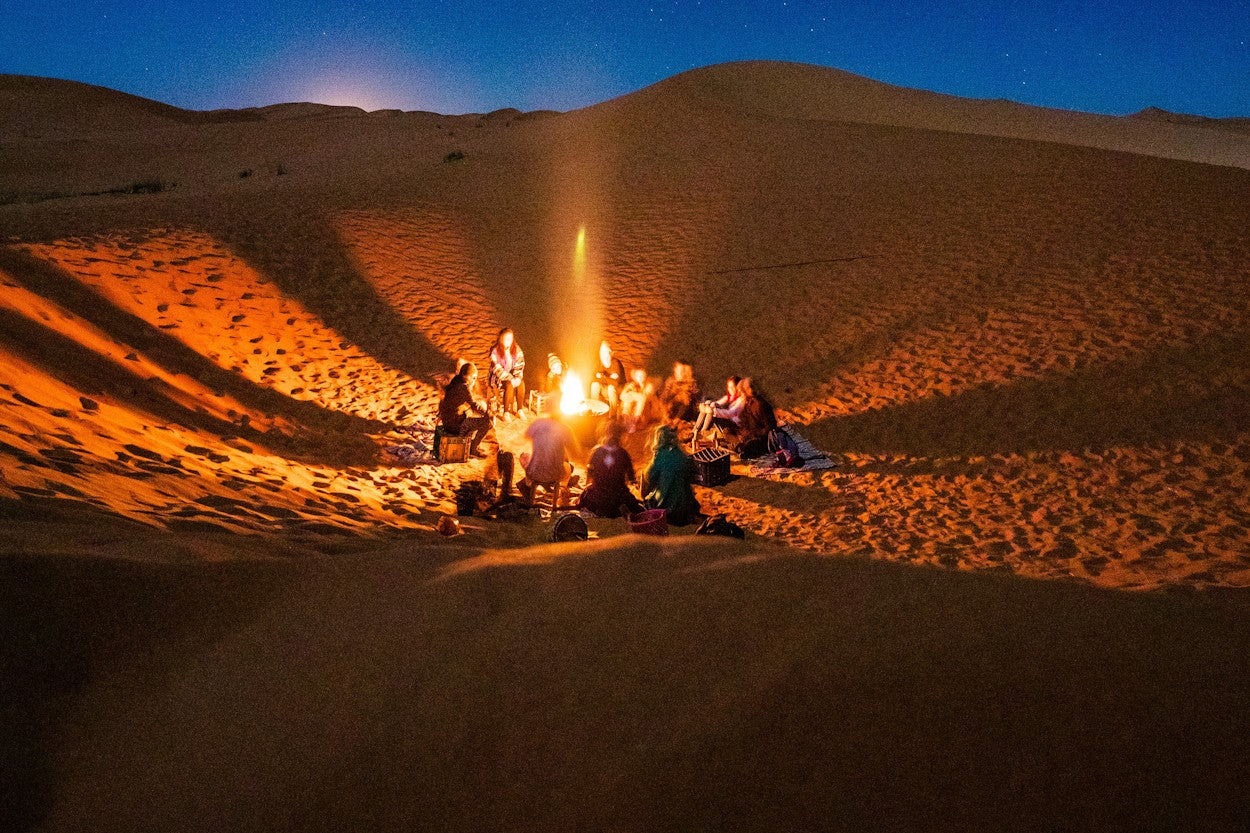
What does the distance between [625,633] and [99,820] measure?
180 cm

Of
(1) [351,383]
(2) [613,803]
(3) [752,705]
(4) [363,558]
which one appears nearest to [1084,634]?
(3) [752,705]

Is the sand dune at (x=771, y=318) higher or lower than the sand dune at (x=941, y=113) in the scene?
lower

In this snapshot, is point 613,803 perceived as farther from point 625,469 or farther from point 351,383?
point 351,383

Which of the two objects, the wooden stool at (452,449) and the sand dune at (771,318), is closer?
the sand dune at (771,318)

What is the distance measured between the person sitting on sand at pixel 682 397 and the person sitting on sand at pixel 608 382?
0.73 metres

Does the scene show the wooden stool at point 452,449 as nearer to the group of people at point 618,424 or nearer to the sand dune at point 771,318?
the group of people at point 618,424

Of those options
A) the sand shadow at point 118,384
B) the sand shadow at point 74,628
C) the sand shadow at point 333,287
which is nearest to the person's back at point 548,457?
the sand shadow at point 118,384

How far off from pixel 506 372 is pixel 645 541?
6.38 m

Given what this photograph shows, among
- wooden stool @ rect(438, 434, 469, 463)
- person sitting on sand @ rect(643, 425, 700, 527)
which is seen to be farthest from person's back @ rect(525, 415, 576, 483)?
wooden stool @ rect(438, 434, 469, 463)

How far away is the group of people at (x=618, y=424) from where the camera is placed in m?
7.04

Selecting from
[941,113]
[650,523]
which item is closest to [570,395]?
[650,523]

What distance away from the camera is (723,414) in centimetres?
907

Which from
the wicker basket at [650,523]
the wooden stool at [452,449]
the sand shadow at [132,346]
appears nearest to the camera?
the wicker basket at [650,523]

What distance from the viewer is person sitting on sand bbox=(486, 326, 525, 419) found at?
1012cm
